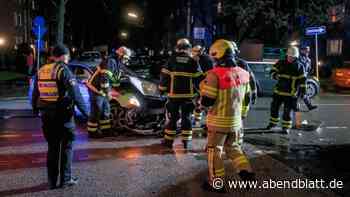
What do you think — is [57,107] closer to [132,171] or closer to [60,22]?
[132,171]

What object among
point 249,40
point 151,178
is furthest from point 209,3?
point 151,178

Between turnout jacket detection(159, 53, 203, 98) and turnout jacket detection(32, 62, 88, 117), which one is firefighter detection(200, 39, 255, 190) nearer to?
turnout jacket detection(32, 62, 88, 117)

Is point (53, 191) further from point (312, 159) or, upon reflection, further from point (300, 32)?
point (300, 32)

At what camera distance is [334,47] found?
37.2 meters

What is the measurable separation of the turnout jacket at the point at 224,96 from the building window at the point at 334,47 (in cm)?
3252

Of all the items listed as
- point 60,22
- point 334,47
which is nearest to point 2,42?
point 60,22

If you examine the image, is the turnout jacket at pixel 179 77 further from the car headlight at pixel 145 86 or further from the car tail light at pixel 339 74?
the car tail light at pixel 339 74

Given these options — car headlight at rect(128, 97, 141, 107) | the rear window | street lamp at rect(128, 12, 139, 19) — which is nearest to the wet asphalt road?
car headlight at rect(128, 97, 141, 107)

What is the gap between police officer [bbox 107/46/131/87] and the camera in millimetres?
9812

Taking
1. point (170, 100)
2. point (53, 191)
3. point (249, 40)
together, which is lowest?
point (53, 191)

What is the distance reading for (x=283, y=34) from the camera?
3238 cm

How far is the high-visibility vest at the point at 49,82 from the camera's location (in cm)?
638

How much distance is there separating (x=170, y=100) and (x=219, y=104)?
8.57 feet

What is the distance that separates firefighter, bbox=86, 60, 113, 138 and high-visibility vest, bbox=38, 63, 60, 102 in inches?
130
